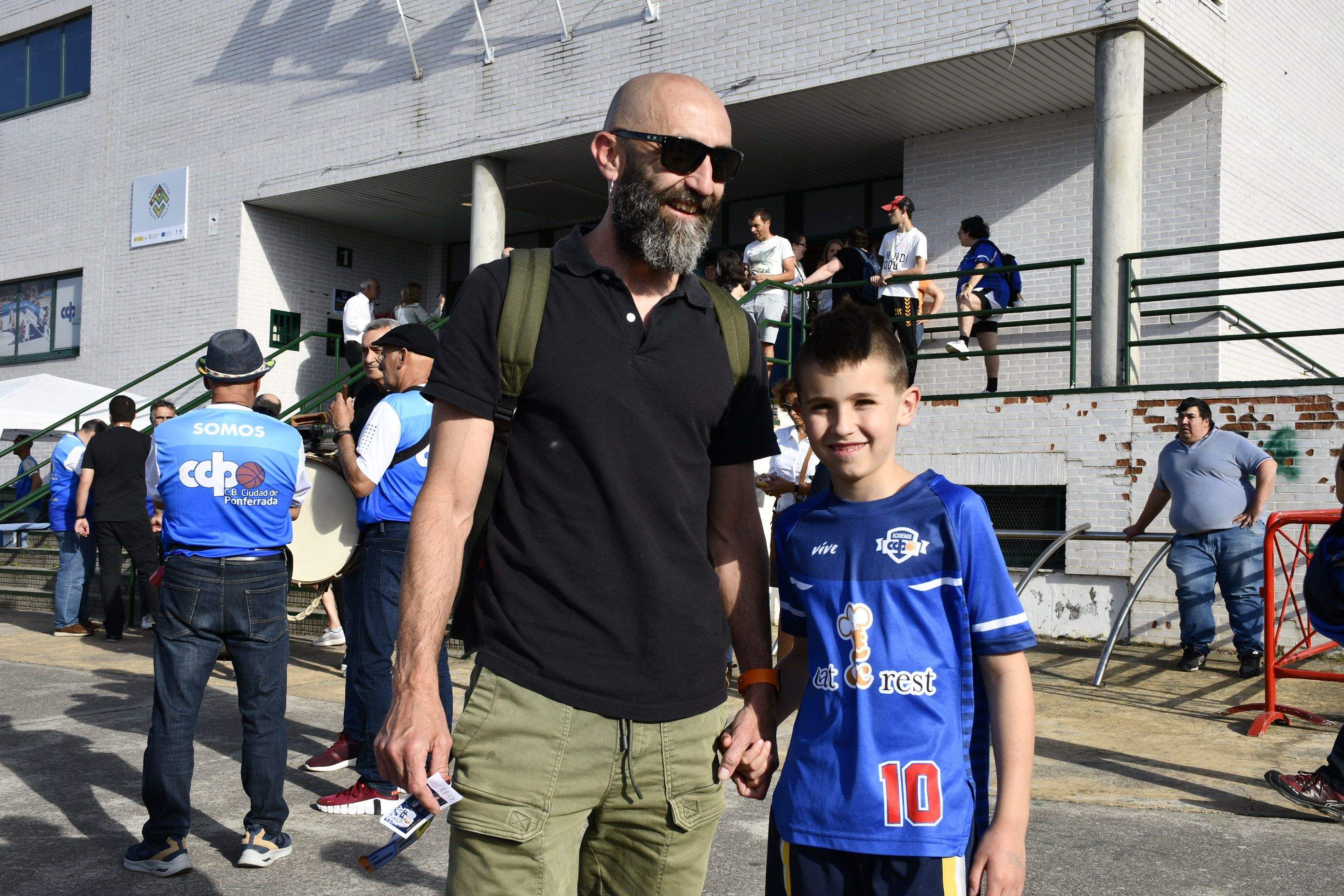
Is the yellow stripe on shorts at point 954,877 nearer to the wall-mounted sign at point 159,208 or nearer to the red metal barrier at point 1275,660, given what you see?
the red metal barrier at point 1275,660

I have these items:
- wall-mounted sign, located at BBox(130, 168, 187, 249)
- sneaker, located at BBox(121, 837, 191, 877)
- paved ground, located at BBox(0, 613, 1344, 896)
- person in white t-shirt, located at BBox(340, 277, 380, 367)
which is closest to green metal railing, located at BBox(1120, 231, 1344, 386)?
paved ground, located at BBox(0, 613, 1344, 896)

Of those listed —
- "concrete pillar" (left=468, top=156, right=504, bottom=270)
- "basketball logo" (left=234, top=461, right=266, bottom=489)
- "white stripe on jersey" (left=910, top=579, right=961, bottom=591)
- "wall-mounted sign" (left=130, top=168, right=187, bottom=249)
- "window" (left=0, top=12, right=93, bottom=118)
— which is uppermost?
"window" (left=0, top=12, right=93, bottom=118)

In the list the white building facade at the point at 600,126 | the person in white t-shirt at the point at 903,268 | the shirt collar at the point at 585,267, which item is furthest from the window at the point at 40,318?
the shirt collar at the point at 585,267

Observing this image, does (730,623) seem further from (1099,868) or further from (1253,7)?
(1253,7)

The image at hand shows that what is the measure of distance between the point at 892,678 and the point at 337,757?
4.27 m

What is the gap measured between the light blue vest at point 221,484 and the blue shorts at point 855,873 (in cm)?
301

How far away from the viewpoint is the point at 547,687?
7.16 ft

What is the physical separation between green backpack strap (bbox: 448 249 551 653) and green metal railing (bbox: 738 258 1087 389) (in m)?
7.72

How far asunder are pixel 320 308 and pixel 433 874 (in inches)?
619

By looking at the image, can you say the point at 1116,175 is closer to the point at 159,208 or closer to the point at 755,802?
the point at 755,802

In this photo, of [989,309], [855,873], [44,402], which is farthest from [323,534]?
[44,402]

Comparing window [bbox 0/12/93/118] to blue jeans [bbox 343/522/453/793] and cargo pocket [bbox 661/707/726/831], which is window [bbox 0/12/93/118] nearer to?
blue jeans [bbox 343/522/453/793]

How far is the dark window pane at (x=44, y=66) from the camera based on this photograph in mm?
20859

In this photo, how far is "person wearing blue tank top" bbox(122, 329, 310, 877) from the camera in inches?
171
